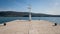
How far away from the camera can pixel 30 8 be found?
29109 mm

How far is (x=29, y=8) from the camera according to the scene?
29.2 metres

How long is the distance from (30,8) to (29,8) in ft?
0.84
